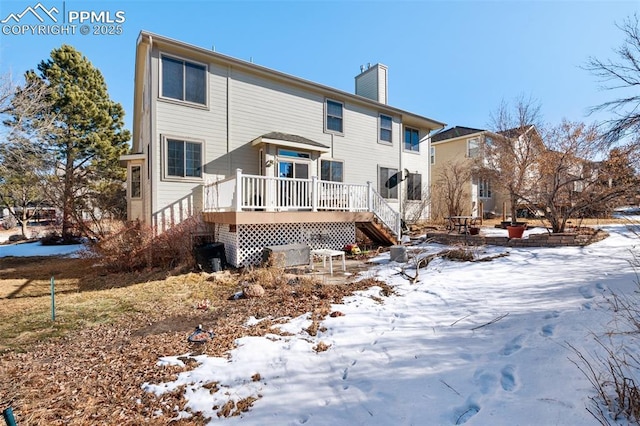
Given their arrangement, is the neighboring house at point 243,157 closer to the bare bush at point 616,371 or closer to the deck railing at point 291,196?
the deck railing at point 291,196

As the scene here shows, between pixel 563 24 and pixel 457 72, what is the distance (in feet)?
18.5

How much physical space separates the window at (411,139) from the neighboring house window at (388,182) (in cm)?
191

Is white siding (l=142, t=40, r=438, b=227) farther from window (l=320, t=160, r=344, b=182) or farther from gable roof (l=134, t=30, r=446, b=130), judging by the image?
window (l=320, t=160, r=344, b=182)

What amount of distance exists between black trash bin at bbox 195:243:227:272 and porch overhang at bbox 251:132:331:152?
4469 mm

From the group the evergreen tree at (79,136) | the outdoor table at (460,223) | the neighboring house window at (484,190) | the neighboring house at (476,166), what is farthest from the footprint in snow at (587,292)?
the neighboring house window at (484,190)

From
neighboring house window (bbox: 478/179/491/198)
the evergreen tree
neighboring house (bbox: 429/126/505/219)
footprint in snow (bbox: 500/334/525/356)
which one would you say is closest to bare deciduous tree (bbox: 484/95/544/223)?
neighboring house (bbox: 429/126/505/219)

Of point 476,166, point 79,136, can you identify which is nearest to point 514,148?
point 476,166

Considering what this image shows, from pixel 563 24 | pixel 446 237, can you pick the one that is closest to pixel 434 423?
pixel 446 237

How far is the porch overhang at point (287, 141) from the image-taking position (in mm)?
10871

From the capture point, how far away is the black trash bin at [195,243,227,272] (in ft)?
26.5

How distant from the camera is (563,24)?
8273 millimetres

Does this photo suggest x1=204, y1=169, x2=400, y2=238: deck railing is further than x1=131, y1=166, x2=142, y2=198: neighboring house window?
No

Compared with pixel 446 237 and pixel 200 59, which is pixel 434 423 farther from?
pixel 200 59

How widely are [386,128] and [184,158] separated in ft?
33.6
